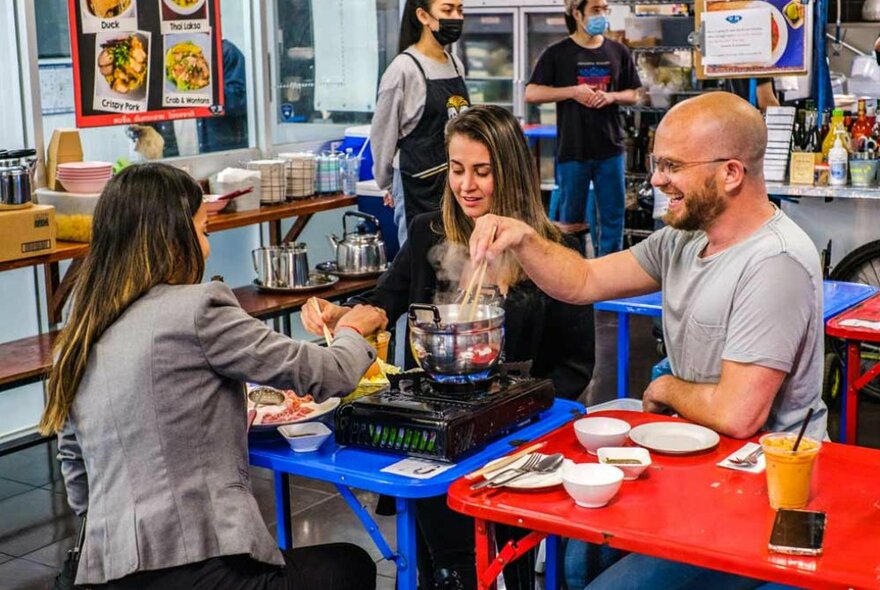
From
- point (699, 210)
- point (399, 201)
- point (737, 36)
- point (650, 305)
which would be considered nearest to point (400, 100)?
point (399, 201)

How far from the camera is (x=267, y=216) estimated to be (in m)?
6.56

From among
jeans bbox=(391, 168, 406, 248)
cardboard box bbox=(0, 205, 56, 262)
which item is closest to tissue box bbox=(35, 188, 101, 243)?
cardboard box bbox=(0, 205, 56, 262)

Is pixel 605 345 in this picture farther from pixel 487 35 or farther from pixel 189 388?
pixel 189 388

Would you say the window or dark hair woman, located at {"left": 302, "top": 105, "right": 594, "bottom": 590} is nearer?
dark hair woman, located at {"left": 302, "top": 105, "right": 594, "bottom": 590}

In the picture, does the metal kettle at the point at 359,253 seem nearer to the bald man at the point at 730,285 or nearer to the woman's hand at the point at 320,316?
the woman's hand at the point at 320,316

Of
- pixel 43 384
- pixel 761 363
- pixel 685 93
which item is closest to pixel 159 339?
pixel 761 363

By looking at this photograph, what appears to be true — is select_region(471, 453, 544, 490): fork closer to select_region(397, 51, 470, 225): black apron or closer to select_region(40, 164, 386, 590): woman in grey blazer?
select_region(40, 164, 386, 590): woman in grey blazer

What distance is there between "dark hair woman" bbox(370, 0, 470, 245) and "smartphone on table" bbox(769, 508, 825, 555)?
418 cm

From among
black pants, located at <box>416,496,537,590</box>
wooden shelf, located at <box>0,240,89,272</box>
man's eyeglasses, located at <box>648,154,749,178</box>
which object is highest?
man's eyeglasses, located at <box>648,154,749,178</box>

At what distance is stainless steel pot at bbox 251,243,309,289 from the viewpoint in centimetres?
635

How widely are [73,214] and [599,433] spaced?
367 cm

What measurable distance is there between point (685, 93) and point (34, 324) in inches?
196

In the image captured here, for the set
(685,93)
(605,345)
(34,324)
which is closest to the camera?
(34,324)

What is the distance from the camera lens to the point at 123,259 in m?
2.70
